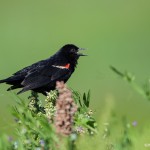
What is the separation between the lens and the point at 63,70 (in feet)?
22.8

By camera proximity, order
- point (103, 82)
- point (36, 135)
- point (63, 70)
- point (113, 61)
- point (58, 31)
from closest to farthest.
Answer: point (36, 135) → point (63, 70) → point (103, 82) → point (113, 61) → point (58, 31)

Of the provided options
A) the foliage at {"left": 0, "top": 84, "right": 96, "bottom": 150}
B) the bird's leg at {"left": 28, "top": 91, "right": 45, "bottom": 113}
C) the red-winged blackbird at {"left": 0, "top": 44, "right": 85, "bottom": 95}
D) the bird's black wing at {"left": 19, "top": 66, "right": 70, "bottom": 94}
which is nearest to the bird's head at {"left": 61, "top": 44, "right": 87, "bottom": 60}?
the red-winged blackbird at {"left": 0, "top": 44, "right": 85, "bottom": 95}

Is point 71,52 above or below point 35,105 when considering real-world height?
below

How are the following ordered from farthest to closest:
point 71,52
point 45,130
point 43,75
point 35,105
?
point 71,52, point 43,75, point 35,105, point 45,130

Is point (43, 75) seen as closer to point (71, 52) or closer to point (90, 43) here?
point (71, 52)

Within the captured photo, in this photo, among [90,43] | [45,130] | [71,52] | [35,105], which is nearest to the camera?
[45,130]

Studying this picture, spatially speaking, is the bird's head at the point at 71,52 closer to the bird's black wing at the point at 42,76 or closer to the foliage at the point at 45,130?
the bird's black wing at the point at 42,76

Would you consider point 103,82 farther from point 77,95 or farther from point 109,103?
point 109,103

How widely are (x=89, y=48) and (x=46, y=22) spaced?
5502 millimetres

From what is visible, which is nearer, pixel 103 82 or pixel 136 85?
pixel 136 85

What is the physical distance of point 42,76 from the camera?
22.1 feet

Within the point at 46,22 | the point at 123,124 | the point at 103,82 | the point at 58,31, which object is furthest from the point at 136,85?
the point at 46,22

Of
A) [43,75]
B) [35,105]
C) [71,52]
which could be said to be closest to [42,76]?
[43,75]

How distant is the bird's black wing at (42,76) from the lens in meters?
6.50
